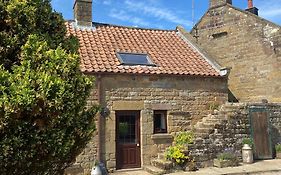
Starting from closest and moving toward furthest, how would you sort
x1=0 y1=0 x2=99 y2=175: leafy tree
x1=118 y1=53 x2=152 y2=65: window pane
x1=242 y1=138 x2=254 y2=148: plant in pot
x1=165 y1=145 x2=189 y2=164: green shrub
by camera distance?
x1=0 y1=0 x2=99 y2=175: leafy tree
x1=165 y1=145 x2=189 y2=164: green shrub
x1=118 y1=53 x2=152 y2=65: window pane
x1=242 y1=138 x2=254 y2=148: plant in pot

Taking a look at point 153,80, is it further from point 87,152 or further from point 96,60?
point 87,152

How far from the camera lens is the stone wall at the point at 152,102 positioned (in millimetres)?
11398

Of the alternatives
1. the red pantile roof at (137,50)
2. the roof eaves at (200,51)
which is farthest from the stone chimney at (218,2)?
the red pantile roof at (137,50)

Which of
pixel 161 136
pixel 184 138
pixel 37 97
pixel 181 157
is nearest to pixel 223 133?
pixel 184 138

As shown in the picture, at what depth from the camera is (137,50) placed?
13648 millimetres

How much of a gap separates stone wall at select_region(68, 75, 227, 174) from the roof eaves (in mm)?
493

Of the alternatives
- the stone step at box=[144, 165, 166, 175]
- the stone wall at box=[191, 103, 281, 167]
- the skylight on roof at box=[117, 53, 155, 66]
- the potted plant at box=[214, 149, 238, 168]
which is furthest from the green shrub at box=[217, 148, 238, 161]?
the skylight on roof at box=[117, 53, 155, 66]

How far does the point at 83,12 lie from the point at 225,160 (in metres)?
8.67

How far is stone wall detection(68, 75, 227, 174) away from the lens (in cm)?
1140

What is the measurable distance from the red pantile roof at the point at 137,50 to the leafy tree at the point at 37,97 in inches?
260

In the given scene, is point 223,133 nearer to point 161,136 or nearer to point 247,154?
point 247,154

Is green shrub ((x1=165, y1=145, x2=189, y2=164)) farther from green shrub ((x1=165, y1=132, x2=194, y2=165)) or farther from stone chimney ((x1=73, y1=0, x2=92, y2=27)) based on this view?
stone chimney ((x1=73, y1=0, x2=92, y2=27))

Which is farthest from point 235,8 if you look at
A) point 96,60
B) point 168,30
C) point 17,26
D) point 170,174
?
point 17,26

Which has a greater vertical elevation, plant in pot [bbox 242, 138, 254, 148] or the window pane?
the window pane
